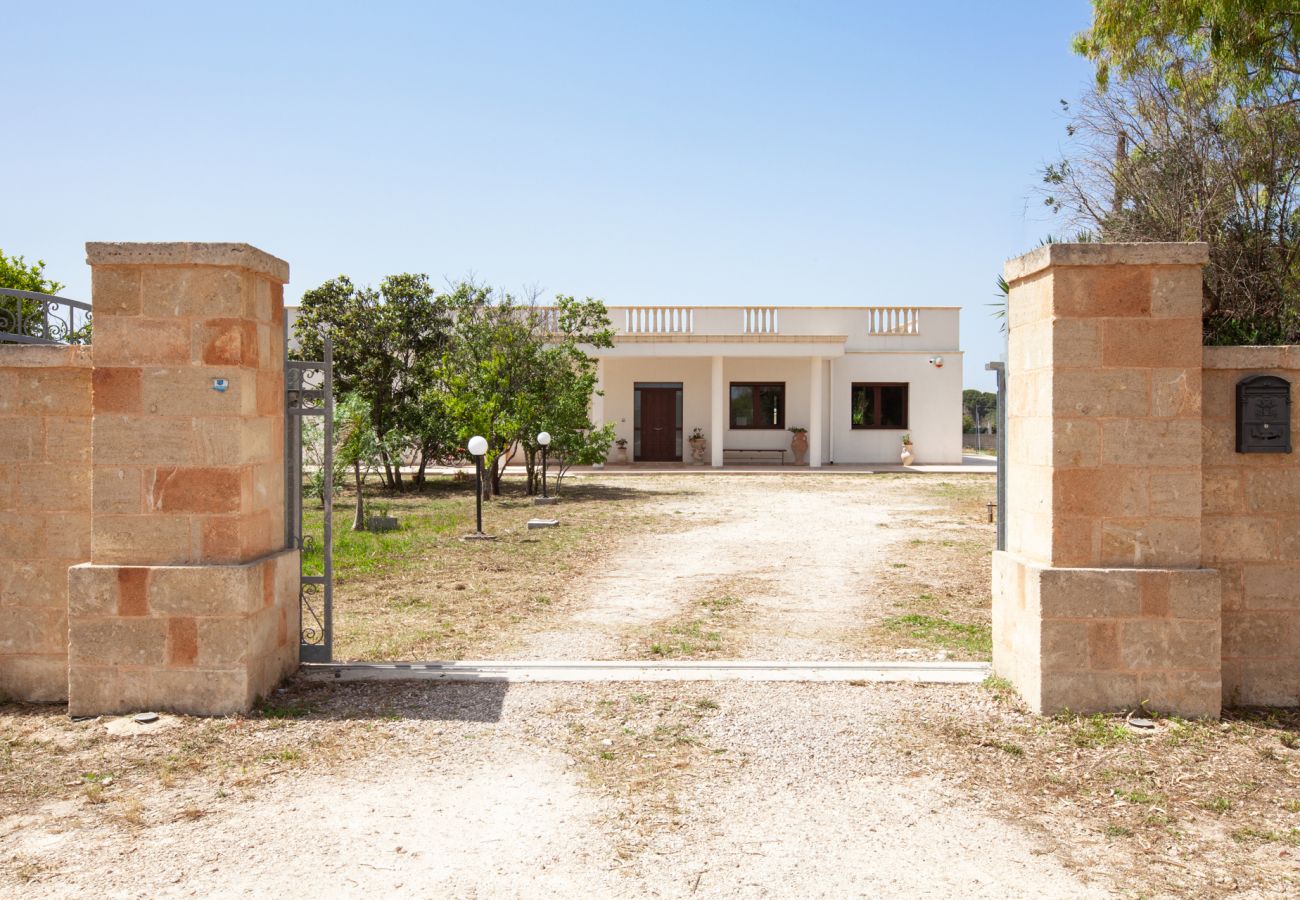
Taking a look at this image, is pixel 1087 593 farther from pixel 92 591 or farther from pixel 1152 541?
pixel 92 591

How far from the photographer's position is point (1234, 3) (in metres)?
9.37

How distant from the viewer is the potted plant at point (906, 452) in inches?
912

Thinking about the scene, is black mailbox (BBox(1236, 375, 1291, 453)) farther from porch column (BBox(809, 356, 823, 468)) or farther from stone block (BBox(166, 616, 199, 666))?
porch column (BBox(809, 356, 823, 468))

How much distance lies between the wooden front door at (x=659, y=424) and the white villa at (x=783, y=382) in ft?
0.09

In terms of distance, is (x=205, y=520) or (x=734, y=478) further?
(x=734, y=478)

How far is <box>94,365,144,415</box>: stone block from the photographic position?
429 centimetres

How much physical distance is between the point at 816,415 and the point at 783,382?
198 centimetres

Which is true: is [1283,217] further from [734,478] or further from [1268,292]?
[734,478]

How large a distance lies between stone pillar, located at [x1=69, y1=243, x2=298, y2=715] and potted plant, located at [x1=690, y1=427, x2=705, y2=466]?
20025mm

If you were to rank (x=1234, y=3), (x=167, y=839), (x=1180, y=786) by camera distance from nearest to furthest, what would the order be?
(x=167, y=839) < (x=1180, y=786) < (x=1234, y=3)

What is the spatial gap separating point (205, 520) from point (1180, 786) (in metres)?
4.29

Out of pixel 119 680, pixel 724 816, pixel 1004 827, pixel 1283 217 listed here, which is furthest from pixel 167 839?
pixel 1283 217

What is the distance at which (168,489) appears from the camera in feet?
14.2

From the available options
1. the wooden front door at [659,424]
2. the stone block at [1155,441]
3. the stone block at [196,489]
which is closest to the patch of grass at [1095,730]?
the stone block at [1155,441]
